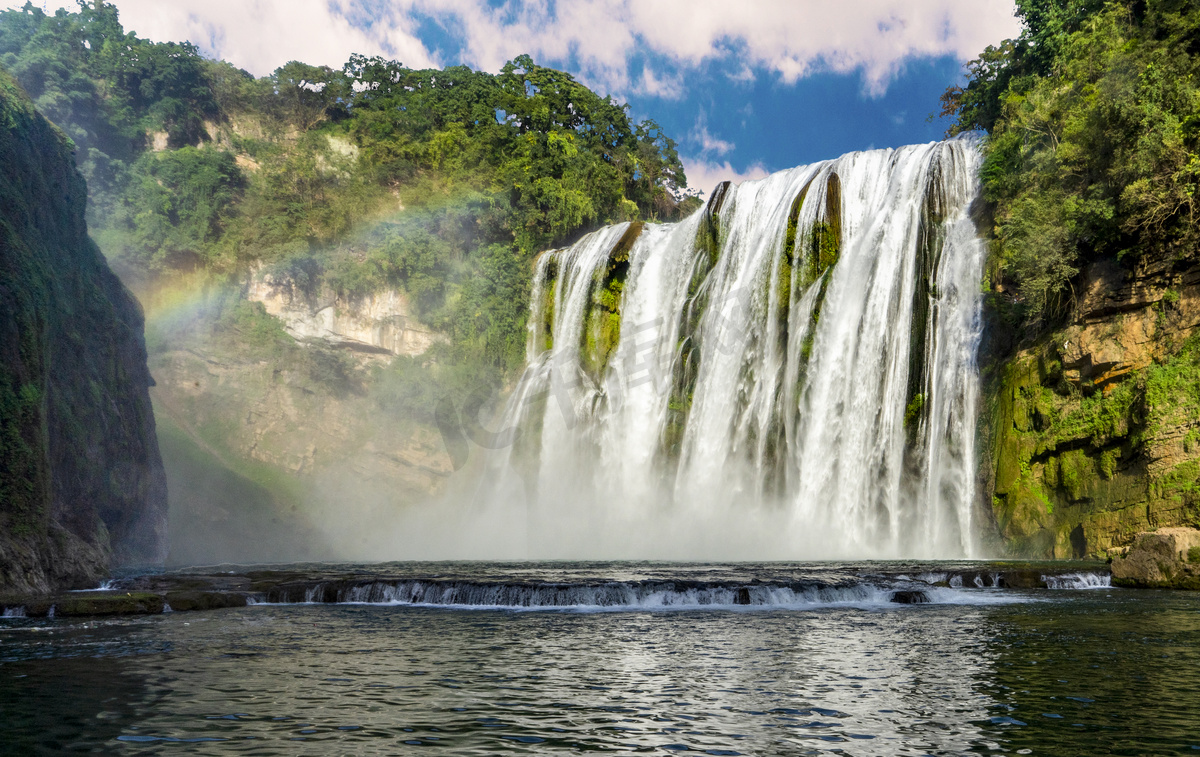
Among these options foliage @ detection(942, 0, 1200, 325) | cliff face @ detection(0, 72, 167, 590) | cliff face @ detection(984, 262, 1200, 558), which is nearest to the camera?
cliff face @ detection(0, 72, 167, 590)

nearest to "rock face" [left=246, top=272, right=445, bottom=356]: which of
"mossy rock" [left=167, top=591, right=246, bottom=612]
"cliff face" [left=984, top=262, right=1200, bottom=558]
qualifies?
"cliff face" [left=984, top=262, right=1200, bottom=558]

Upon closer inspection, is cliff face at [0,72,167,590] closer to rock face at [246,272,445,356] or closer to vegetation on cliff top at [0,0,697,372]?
rock face at [246,272,445,356]

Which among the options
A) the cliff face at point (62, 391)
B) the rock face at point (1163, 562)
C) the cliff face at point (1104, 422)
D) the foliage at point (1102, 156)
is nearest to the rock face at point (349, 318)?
the cliff face at point (62, 391)

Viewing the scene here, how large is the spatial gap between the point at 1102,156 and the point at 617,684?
20296mm

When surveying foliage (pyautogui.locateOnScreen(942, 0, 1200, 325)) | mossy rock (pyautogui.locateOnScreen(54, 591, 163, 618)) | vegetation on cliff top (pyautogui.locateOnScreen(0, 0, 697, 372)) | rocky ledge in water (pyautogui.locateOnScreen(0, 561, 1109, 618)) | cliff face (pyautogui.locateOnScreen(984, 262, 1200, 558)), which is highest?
vegetation on cliff top (pyautogui.locateOnScreen(0, 0, 697, 372))

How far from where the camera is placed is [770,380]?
28.2 metres

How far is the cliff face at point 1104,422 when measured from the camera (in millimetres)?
18531

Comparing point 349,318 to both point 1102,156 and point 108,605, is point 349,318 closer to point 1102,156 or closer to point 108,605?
point 108,605

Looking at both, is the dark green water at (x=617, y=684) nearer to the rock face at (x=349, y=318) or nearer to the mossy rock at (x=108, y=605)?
the mossy rock at (x=108, y=605)

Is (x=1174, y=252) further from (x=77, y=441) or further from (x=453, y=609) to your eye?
(x=77, y=441)

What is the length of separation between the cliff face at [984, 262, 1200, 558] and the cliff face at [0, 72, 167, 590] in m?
22.1

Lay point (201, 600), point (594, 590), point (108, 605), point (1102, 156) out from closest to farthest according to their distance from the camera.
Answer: point (108, 605) → point (594, 590) → point (201, 600) → point (1102, 156)

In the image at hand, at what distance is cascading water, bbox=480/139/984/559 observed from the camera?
23906mm

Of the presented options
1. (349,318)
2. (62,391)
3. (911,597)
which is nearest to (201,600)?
(911,597)
